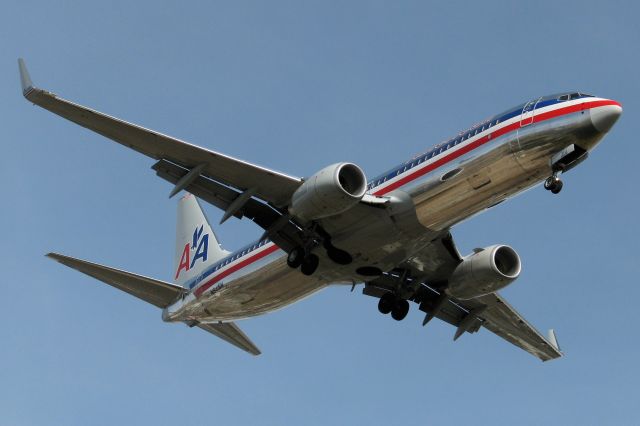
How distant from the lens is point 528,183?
111 ft

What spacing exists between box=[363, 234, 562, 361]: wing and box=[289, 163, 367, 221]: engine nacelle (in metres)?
5.63

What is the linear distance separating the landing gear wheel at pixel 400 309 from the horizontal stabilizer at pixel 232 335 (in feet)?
19.9

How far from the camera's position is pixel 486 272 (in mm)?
38875

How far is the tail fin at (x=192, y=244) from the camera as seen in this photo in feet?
146

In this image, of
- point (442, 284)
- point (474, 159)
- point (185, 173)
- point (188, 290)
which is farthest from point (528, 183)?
point (188, 290)

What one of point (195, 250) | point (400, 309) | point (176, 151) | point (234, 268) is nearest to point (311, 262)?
point (234, 268)

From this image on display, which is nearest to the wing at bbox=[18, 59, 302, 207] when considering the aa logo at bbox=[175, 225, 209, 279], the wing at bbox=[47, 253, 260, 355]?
the wing at bbox=[47, 253, 260, 355]

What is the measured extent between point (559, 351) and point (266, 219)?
14870mm

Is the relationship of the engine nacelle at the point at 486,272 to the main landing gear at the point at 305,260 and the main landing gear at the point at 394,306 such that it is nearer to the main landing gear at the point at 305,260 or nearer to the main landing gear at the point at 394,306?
the main landing gear at the point at 394,306

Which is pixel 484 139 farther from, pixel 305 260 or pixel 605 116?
pixel 305 260

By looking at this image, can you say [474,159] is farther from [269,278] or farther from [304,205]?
[269,278]

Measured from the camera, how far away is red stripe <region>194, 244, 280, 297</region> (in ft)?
126

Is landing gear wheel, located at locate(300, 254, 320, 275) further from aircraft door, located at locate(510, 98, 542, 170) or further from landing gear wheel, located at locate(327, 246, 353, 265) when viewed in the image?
aircraft door, located at locate(510, 98, 542, 170)

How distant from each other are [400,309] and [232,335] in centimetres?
711
